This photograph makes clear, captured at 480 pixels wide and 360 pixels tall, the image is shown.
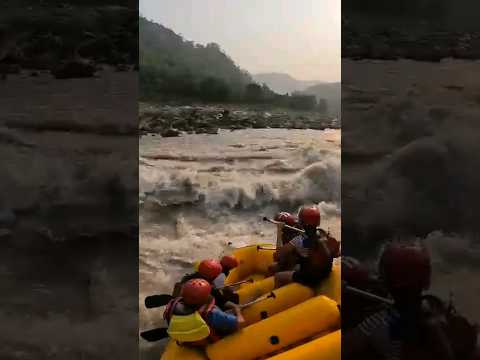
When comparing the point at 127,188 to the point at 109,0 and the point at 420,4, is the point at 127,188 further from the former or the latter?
the point at 420,4

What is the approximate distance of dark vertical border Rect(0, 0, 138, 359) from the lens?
1524 mm

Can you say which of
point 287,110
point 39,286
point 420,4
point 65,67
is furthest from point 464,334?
point 287,110

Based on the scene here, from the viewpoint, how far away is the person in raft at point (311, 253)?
2832 mm

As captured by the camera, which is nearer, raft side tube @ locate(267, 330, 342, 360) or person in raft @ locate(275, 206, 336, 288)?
raft side tube @ locate(267, 330, 342, 360)

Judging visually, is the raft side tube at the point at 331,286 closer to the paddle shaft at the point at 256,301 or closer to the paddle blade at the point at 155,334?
the paddle shaft at the point at 256,301

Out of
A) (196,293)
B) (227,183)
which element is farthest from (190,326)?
(227,183)

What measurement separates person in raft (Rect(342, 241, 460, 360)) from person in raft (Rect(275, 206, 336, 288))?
4.33 feet

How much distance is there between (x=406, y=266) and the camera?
148 cm

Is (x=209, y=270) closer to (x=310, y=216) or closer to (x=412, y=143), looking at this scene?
(x=310, y=216)

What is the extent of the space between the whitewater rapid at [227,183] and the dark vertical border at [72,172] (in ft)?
7.77

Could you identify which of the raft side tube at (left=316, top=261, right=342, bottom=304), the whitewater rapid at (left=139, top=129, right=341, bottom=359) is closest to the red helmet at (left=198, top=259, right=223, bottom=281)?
the raft side tube at (left=316, top=261, right=342, bottom=304)

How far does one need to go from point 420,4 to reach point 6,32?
118 centimetres

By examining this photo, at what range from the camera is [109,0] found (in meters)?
1.52

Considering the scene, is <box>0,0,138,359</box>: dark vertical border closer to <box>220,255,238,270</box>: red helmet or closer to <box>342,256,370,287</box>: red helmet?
<box>342,256,370,287</box>: red helmet
